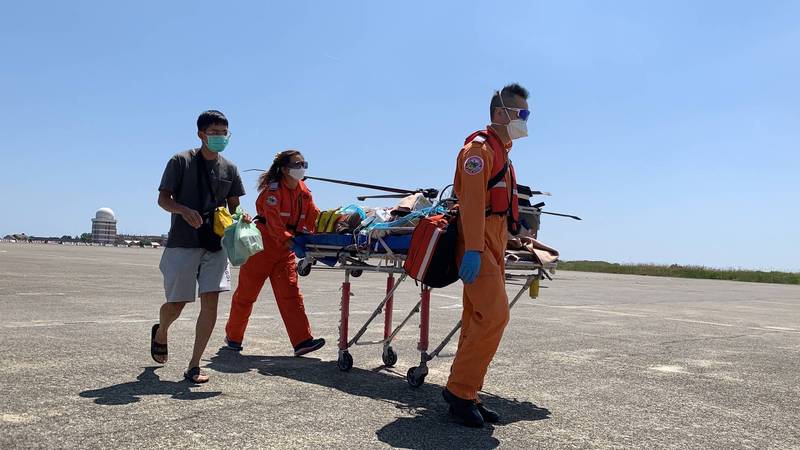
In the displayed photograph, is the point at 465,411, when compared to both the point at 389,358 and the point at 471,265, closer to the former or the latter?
the point at 471,265

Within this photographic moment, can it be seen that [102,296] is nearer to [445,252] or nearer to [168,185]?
[168,185]

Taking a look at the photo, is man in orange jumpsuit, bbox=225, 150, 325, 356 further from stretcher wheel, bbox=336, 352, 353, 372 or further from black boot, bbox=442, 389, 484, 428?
black boot, bbox=442, 389, 484, 428

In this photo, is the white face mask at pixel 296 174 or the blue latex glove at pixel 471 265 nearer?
the blue latex glove at pixel 471 265

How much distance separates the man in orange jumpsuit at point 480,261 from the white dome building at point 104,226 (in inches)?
7379

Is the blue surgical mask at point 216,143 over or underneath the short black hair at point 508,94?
underneath

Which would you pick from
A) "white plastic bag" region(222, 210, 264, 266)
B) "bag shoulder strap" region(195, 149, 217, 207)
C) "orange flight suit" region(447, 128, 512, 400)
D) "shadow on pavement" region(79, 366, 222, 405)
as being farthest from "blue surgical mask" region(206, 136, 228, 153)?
"orange flight suit" region(447, 128, 512, 400)

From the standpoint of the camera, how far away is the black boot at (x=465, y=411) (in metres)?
4.48

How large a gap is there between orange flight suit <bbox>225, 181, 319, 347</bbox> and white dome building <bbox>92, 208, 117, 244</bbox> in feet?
605

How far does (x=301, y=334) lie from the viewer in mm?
6977

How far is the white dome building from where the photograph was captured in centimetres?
18012

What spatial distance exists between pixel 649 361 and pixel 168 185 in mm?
5129

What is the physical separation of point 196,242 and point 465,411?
8.26 feet

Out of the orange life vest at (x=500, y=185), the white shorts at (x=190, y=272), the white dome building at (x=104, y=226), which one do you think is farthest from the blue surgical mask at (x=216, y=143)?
the white dome building at (x=104, y=226)

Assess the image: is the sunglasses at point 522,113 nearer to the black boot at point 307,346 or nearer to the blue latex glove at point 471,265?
the blue latex glove at point 471,265
